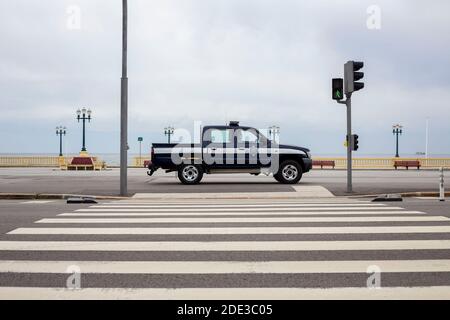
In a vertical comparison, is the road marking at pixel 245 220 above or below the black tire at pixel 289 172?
below

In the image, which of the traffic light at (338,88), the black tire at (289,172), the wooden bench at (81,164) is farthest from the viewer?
the wooden bench at (81,164)

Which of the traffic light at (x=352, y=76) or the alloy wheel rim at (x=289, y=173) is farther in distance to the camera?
the alloy wheel rim at (x=289, y=173)

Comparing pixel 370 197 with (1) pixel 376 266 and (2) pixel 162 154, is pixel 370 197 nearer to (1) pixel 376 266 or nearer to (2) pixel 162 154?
(2) pixel 162 154

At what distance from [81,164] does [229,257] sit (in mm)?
33318

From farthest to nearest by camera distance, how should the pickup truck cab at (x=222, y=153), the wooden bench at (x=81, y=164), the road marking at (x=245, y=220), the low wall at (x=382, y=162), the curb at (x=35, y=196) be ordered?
the low wall at (x=382, y=162) → the wooden bench at (x=81, y=164) → the pickup truck cab at (x=222, y=153) → the curb at (x=35, y=196) → the road marking at (x=245, y=220)

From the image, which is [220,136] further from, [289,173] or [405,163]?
[405,163]

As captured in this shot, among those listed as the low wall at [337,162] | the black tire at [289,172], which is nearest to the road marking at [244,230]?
the black tire at [289,172]

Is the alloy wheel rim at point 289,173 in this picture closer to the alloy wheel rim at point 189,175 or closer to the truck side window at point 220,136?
the truck side window at point 220,136

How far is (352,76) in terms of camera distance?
46.3 feet

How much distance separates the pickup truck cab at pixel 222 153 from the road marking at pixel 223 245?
1071cm

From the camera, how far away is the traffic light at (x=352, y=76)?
14086 millimetres

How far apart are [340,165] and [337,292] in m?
43.4

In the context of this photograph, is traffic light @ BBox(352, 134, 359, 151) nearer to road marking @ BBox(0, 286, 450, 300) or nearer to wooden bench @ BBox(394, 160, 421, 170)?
road marking @ BBox(0, 286, 450, 300)

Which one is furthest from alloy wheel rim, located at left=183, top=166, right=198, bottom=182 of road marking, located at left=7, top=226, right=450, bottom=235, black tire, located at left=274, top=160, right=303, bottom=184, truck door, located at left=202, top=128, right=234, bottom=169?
road marking, located at left=7, top=226, right=450, bottom=235
